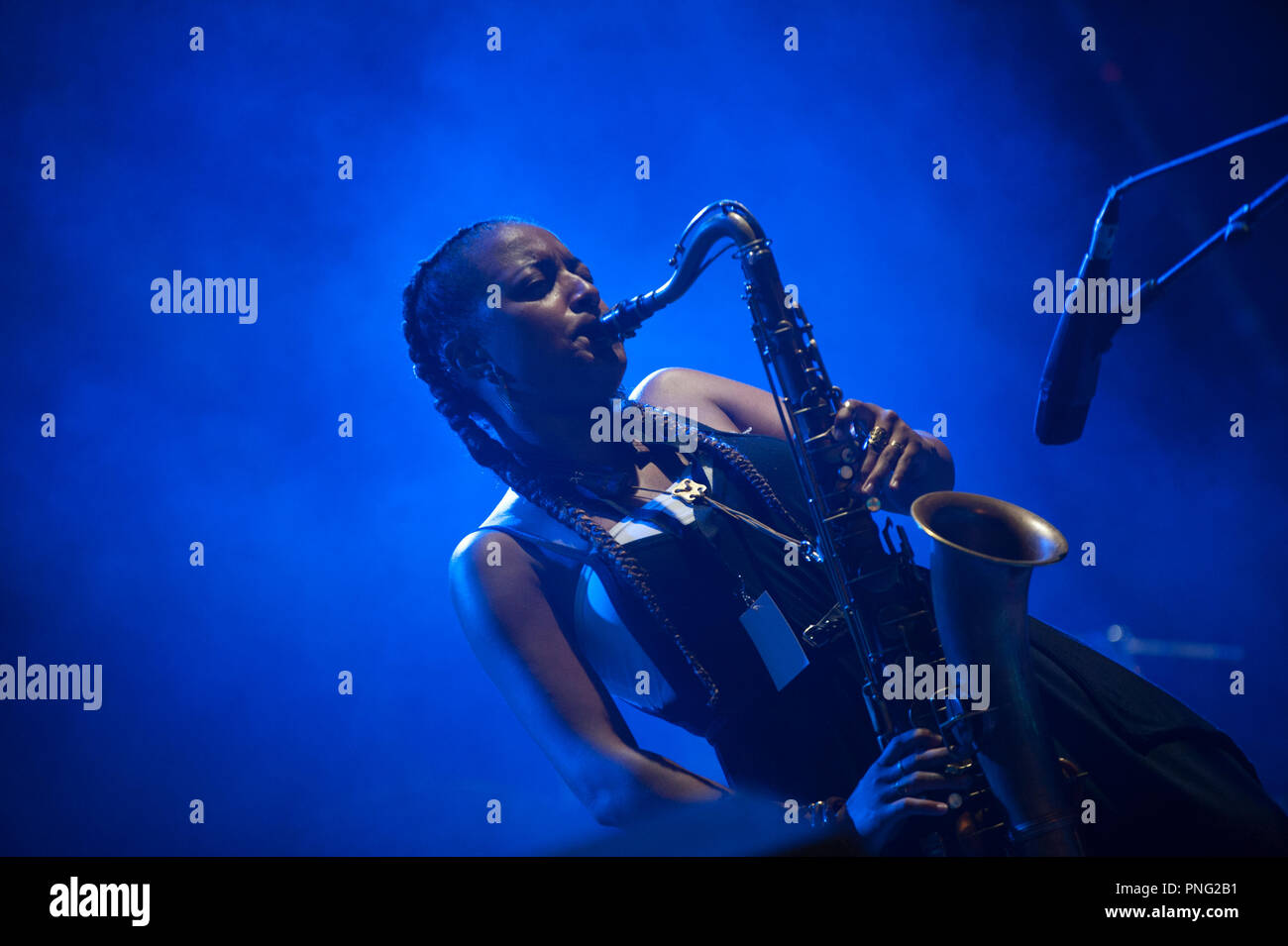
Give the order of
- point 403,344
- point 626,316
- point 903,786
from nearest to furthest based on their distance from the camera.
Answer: point 903,786, point 626,316, point 403,344

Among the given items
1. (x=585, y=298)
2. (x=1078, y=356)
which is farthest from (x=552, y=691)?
(x=1078, y=356)

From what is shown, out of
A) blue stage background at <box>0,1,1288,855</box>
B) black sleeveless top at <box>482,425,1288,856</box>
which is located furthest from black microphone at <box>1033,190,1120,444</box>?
blue stage background at <box>0,1,1288,855</box>

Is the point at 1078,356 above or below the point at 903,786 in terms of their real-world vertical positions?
above

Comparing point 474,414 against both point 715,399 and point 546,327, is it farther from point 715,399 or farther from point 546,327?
point 715,399

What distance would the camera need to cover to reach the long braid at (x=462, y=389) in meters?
2.06

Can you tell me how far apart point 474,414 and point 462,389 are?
87mm

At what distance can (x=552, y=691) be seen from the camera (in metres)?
1.96

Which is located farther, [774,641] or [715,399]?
[715,399]

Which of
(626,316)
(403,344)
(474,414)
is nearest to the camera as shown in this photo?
(626,316)

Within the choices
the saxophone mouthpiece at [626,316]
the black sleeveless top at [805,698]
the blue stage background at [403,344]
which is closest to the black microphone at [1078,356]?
the black sleeveless top at [805,698]

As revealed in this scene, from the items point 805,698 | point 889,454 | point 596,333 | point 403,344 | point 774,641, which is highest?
point 403,344

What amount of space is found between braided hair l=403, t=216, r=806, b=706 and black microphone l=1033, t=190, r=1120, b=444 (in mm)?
674

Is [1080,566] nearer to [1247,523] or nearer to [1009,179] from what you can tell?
[1247,523]
